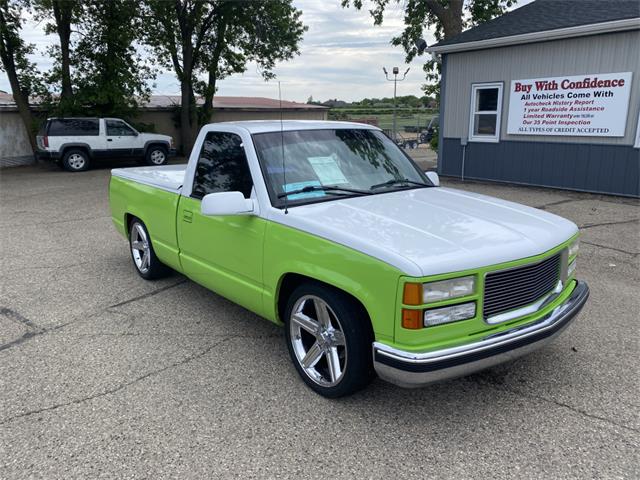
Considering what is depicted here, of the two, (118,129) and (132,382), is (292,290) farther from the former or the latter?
(118,129)

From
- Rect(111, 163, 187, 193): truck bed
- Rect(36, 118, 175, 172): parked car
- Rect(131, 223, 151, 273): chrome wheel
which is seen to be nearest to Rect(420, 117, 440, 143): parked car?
Rect(36, 118, 175, 172): parked car

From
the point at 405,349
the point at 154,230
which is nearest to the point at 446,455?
the point at 405,349

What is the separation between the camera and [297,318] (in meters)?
3.44

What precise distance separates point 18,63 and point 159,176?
16.8 m

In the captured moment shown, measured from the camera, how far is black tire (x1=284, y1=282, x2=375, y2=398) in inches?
119

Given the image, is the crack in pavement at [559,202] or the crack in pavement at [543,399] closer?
the crack in pavement at [543,399]

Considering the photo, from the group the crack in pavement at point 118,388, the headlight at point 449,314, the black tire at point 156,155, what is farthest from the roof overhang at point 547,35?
the black tire at point 156,155

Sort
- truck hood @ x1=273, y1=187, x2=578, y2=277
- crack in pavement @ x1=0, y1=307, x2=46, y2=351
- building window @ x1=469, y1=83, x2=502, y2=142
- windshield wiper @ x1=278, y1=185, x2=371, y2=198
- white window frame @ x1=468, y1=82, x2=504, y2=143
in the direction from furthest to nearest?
building window @ x1=469, y1=83, x2=502, y2=142, white window frame @ x1=468, y1=82, x2=504, y2=143, crack in pavement @ x1=0, y1=307, x2=46, y2=351, windshield wiper @ x1=278, y1=185, x2=371, y2=198, truck hood @ x1=273, y1=187, x2=578, y2=277

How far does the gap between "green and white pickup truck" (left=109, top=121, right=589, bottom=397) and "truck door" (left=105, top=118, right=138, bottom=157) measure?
1491 cm

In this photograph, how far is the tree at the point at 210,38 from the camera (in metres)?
20.6

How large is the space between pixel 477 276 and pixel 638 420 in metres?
1.40

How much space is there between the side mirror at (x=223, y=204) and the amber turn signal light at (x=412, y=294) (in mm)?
1393

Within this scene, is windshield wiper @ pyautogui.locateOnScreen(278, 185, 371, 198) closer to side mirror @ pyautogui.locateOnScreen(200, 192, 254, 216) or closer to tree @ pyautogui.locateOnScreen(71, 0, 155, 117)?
side mirror @ pyautogui.locateOnScreen(200, 192, 254, 216)

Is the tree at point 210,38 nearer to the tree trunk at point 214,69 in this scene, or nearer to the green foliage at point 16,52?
the tree trunk at point 214,69
